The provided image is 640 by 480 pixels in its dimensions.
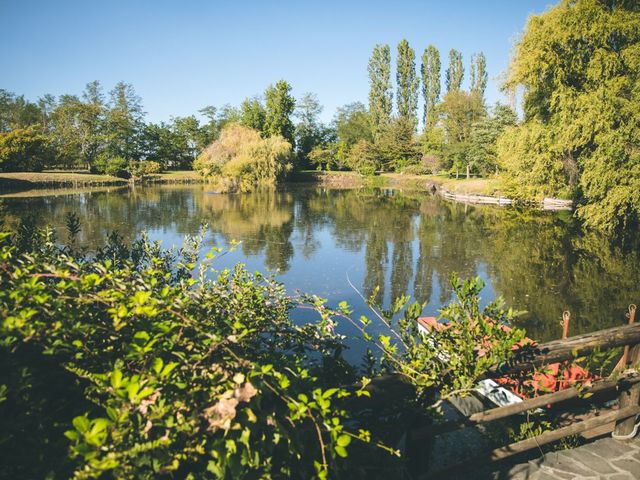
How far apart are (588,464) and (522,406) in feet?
3.44

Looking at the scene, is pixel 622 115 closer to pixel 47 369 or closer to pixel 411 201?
pixel 411 201

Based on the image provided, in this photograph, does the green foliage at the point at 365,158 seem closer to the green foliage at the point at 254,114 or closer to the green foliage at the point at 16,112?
the green foliage at the point at 254,114

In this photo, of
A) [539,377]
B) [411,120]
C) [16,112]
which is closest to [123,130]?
[16,112]

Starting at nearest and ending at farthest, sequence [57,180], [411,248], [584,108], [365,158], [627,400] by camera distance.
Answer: [627,400] → [411,248] → [584,108] → [57,180] → [365,158]

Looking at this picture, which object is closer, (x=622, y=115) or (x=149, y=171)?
(x=622, y=115)

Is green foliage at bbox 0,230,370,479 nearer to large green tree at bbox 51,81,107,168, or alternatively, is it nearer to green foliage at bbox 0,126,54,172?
green foliage at bbox 0,126,54,172

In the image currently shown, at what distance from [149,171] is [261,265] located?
5114 centimetres

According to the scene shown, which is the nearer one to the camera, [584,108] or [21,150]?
[584,108]

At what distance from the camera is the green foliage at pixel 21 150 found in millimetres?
43156

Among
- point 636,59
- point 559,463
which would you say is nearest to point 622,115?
point 636,59

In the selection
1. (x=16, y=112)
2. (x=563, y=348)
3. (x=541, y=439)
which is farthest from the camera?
(x=16, y=112)

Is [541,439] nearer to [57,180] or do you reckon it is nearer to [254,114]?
[57,180]

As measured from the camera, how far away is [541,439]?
3.09 meters

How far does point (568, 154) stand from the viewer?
20.4 metres
